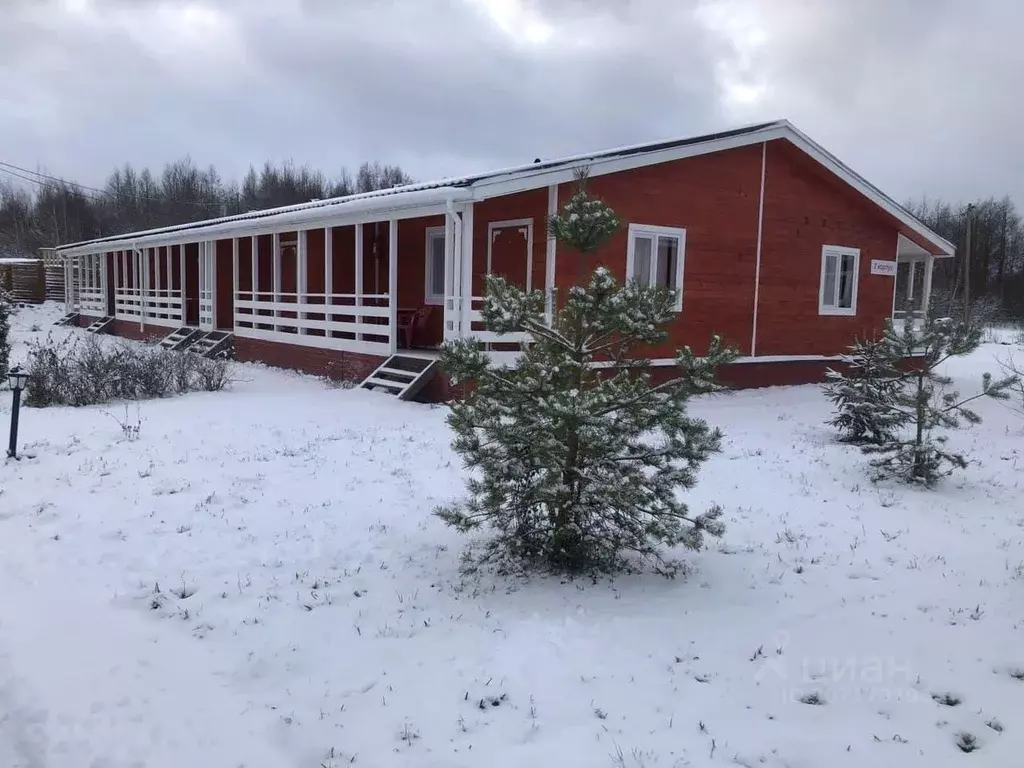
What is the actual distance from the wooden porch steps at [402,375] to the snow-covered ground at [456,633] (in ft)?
13.8

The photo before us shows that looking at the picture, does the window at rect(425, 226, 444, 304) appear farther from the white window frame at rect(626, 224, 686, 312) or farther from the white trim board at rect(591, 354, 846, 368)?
the white trim board at rect(591, 354, 846, 368)

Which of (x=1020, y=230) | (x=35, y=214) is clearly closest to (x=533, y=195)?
(x=1020, y=230)

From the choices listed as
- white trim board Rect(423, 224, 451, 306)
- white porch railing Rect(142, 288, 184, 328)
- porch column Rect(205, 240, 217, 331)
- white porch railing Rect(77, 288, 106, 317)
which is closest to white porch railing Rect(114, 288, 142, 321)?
white porch railing Rect(142, 288, 184, 328)

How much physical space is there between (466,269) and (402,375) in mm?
2068

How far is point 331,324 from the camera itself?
14.3 m

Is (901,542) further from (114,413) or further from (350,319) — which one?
(350,319)

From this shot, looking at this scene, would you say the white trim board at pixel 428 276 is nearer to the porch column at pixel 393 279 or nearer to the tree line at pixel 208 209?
the porch column at pixel 393 279

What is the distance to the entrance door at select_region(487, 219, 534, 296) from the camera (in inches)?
490

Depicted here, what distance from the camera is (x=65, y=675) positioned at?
3791mm

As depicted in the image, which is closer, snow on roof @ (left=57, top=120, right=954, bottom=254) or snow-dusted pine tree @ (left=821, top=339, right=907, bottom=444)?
snow-dusted pine tree @ (left=821, top=339, right=907, bottom=444)

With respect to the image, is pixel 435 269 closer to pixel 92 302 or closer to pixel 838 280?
pixel 838 280

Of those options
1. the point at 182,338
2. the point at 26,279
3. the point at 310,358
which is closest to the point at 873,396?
the point at 310,358

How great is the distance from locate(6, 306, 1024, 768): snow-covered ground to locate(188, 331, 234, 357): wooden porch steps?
429 inches

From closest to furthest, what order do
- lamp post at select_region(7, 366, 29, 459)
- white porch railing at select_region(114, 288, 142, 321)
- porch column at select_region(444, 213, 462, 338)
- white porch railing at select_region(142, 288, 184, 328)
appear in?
1. lamp post at select_region(7, 366, 29, 459)
2. porch column at select_region(444, 213, 462, 338)
3. white porch railing at select_region(142, 288, 184, 328)
4. white porch railing at select_region(114, 288, 142, 321)
